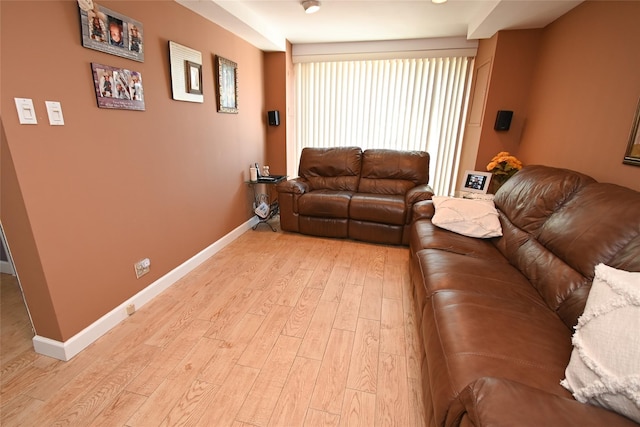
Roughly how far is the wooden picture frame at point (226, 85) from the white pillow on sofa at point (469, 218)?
90.5 inches

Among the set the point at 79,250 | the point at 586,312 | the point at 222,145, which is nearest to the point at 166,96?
the point at 222,145

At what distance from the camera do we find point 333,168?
3.75 meters

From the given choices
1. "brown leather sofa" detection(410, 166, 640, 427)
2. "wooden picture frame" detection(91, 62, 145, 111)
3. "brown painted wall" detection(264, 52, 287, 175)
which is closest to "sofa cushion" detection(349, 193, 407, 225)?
"brown leather sofa" detection(410, 166, 640, 427)

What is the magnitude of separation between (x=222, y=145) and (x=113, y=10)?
1404 millimetres

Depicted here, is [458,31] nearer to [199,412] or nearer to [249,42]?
[249,42]

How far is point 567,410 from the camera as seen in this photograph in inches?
31.6

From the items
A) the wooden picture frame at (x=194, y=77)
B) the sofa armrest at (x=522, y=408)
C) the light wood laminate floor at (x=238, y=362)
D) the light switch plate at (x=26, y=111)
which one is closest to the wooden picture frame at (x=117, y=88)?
the light switch plate at (x=26, y=111)

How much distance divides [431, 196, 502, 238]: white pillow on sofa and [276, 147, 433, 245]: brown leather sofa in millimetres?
647

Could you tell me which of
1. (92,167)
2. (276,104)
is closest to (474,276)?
(92,167)

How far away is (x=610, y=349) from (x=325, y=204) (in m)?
2.56

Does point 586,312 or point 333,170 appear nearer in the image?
point 586,312

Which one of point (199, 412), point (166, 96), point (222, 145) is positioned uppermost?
point (166, 96)

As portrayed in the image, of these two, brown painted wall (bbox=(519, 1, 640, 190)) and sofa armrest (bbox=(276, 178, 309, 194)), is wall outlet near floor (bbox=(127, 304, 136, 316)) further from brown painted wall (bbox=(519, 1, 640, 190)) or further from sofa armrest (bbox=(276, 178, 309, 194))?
brown painted wall (bbox=(519, 1, 640, 190))

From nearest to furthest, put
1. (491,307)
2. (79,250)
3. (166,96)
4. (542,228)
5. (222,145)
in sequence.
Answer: (491,307) → (79,250) → (542,228) → (166,96) → (222,145)
